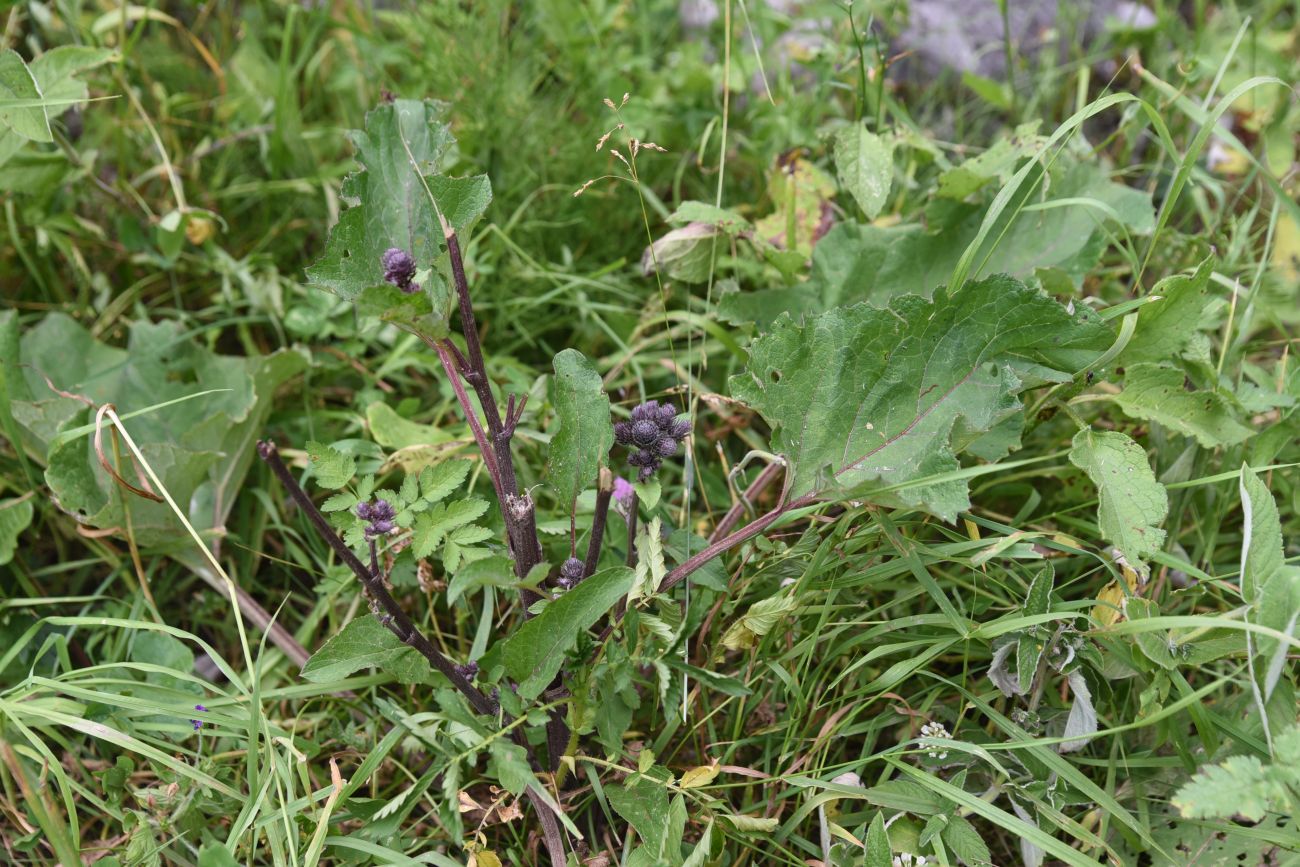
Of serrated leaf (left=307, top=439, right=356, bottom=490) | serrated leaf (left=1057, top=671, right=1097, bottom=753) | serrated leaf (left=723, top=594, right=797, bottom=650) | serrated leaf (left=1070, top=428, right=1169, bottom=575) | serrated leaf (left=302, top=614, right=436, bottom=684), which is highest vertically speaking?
serrated leaf (left=307, top=439, right=356, bottom=490)

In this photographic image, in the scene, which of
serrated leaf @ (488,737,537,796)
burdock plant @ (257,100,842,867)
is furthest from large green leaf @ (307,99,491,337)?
serrated leaf @ (488,737,537,796)

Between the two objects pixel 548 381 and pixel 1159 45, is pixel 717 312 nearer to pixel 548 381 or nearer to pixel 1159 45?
pixel 548 381

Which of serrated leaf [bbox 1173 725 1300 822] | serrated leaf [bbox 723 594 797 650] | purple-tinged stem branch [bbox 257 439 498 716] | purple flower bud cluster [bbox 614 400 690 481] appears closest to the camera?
serrated leaf [bbox 1173 725 1300 822]

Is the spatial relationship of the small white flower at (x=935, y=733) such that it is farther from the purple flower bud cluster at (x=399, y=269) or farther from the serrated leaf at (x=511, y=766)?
the purple flower bud cluster at (x=399, y=269)

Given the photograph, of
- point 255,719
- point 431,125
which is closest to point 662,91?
point 431,125

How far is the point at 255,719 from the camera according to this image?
1.58m

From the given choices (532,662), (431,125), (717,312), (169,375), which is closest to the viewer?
(532,662)

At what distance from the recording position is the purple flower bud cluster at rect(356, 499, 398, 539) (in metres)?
1.54

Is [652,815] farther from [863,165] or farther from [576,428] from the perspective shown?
[863,165]

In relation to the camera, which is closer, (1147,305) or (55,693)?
(1147,305)

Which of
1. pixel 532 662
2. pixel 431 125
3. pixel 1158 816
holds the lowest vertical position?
pixel 1158 816

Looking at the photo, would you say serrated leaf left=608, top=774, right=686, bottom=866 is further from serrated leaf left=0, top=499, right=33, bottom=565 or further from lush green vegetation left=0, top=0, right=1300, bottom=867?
serrated leaf left=0, top=499, right=33, bottom=565

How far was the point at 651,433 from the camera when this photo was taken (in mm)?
1529

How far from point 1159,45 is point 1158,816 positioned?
256cm
